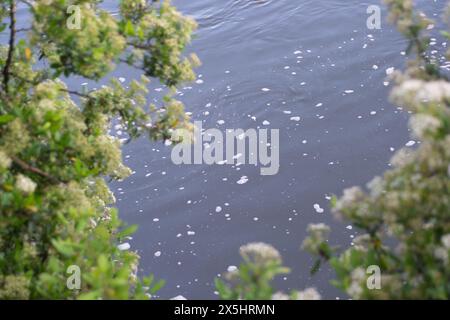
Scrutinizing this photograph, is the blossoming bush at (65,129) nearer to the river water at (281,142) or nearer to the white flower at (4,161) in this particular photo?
the white flower at (4,161)

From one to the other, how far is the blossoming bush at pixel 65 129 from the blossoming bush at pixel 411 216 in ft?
3.68

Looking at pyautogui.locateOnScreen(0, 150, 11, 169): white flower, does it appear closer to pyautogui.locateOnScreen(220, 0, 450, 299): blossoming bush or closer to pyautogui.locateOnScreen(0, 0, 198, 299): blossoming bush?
pyautogui.locateOnScreen(0, 0, 198, 299): blossoming bush

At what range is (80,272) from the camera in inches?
112

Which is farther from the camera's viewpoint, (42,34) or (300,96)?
(300,96)

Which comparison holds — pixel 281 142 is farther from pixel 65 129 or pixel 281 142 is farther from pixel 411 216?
pixel 411 216

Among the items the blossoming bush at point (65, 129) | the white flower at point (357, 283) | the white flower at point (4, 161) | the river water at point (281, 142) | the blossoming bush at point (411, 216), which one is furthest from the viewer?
the river water at point (281, 142)

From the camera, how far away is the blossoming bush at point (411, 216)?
212 cm

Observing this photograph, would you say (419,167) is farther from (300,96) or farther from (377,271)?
(300,96)

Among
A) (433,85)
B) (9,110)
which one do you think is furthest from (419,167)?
(9,110)

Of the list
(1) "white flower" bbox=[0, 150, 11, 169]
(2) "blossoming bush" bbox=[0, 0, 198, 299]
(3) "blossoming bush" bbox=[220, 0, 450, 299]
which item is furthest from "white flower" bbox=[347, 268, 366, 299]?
(1) "white flower" bbox=[0, 150, 11, 169]

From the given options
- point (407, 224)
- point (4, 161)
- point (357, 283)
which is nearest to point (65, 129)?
point (4, 161)

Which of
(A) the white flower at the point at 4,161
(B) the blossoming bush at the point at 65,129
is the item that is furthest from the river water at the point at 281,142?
(A) the white flower at the point at 4,161
